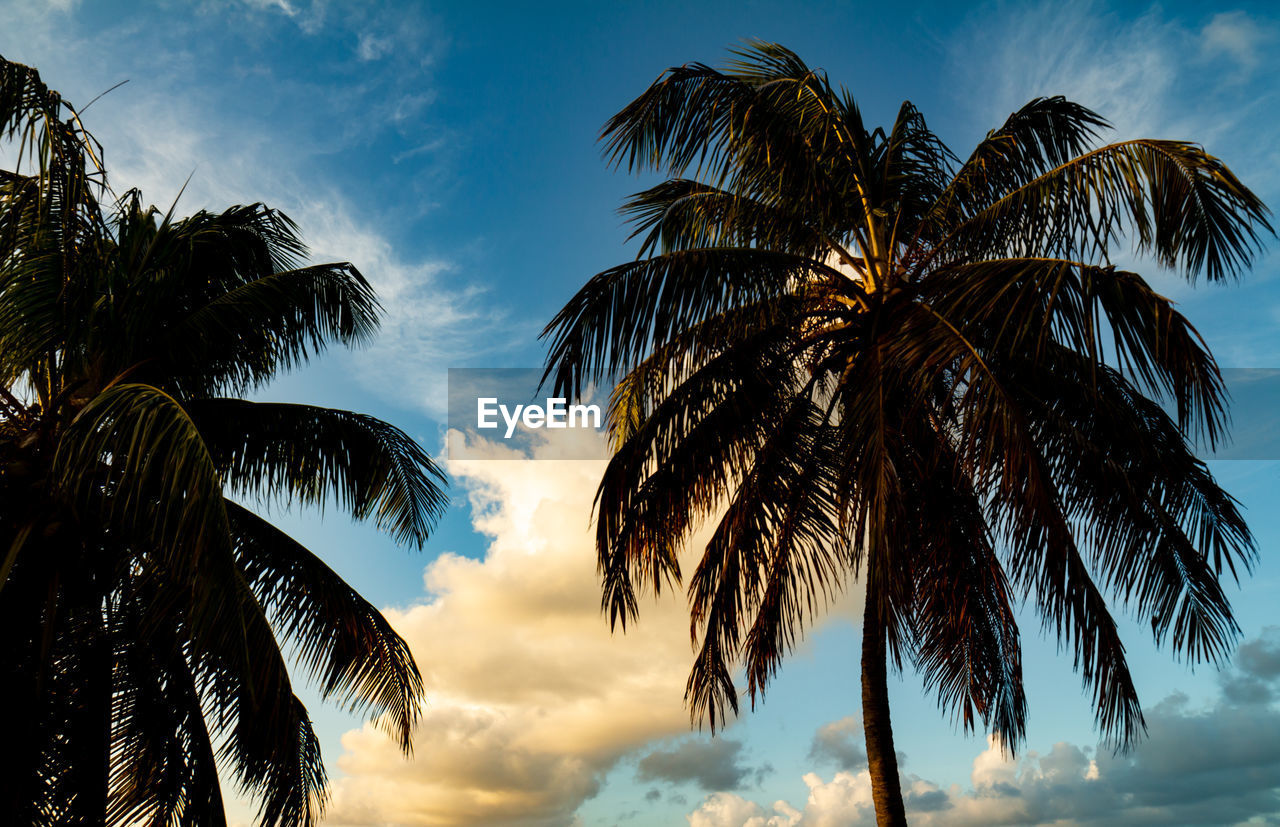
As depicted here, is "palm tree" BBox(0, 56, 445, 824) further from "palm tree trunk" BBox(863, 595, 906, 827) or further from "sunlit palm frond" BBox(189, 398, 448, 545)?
"palm tree trunk" BBox(863, 595, 906, 827)

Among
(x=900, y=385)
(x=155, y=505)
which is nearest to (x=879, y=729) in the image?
(x=900, y=385)

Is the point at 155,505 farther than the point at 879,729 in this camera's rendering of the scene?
No

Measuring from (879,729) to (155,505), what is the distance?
6.60 m

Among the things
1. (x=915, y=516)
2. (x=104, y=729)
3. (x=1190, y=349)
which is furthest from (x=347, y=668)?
(x=1190, y=349)

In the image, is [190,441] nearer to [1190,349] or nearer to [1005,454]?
[1005,454]

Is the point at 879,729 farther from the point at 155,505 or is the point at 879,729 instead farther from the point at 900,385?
the point at 155,505

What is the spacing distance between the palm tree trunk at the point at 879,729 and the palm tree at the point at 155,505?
4469 mm

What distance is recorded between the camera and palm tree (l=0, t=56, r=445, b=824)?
6625 mm

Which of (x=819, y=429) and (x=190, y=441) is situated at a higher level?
(x=819, y=429)

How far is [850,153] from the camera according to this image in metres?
9.69

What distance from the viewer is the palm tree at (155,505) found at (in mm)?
6625

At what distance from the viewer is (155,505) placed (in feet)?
23.8

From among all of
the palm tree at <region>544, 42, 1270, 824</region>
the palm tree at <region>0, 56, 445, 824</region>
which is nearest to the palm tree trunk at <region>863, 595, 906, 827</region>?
the palm tree at <region>544, 42, 1270, 824</region>

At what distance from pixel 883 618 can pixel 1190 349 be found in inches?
117
